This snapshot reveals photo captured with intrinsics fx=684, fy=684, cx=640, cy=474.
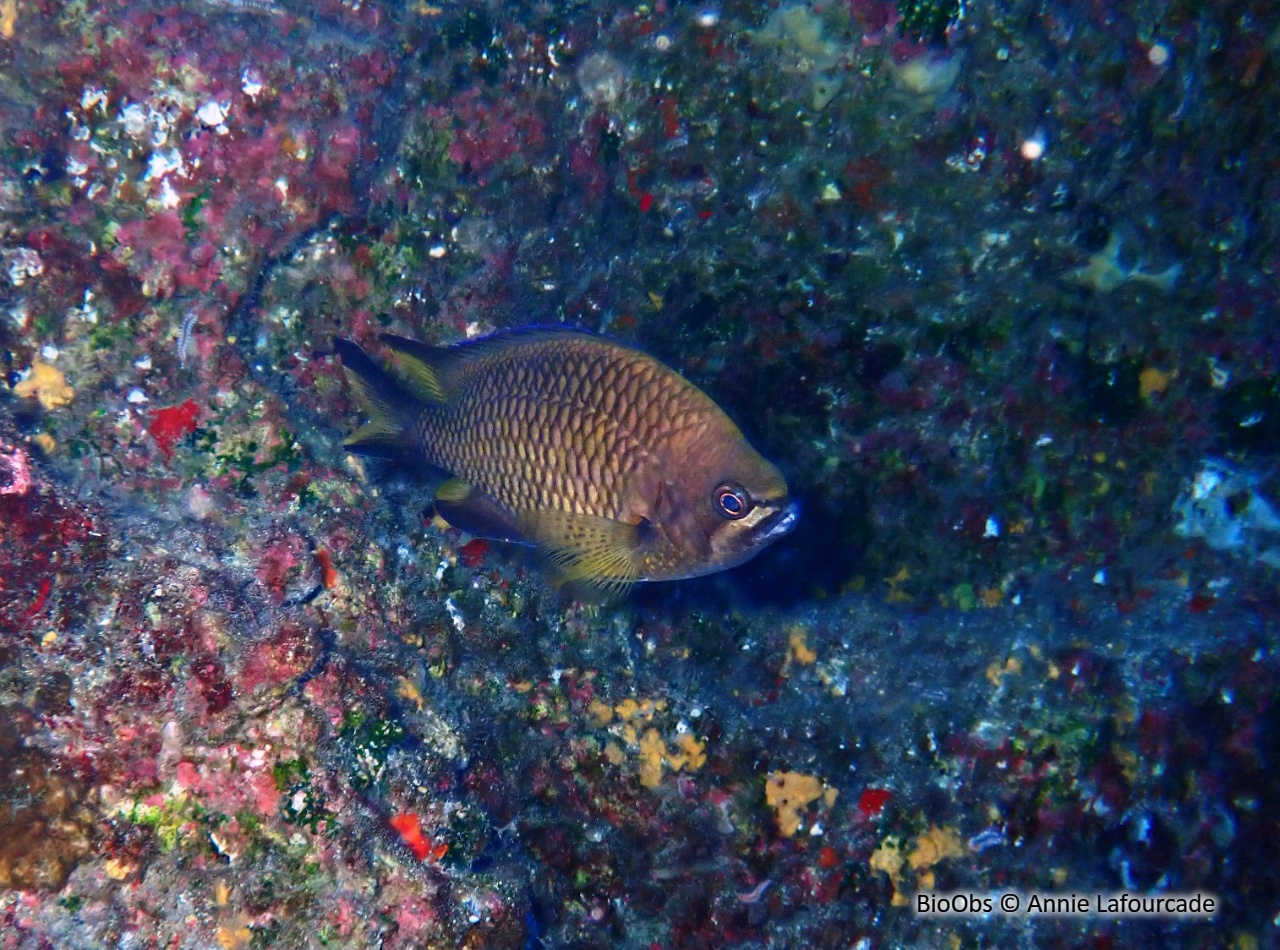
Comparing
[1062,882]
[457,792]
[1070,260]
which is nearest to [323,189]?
[457,792]

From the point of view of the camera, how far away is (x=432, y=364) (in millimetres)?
3887

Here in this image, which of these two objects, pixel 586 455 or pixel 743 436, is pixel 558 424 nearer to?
pixel 586 455

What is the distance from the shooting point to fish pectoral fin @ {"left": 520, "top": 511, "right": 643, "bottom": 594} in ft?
12.0

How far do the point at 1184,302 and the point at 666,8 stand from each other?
402cm

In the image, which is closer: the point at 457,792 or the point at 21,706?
the point at 21,706

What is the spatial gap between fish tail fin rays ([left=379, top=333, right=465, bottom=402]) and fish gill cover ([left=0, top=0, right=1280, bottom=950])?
1.05m

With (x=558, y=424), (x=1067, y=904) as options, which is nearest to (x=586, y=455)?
(x=558, y=424)

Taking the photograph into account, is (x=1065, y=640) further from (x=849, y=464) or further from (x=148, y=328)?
(x=148, y=328)

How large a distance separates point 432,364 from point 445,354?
10 cm

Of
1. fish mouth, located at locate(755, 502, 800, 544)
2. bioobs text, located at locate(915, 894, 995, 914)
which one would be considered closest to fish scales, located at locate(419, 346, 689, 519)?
fish mouth, located at locate(755, 502, 800, 544)

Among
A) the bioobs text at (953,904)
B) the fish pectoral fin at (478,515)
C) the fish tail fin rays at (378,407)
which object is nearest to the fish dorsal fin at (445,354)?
the fish tail fin rays at (378,407)

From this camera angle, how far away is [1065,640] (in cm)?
430

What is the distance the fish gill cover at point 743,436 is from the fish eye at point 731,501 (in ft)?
3.00

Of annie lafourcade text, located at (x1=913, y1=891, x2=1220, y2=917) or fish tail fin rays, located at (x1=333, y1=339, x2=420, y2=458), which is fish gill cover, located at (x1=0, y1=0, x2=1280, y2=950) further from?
fish tail fin rays, located at (x1=333, y1=339, x2=420, y2=458)
